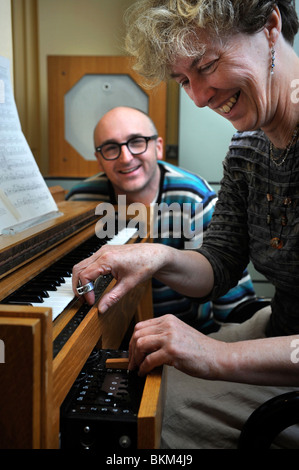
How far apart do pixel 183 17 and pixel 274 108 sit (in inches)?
11.7

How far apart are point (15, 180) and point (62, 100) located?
2.36m

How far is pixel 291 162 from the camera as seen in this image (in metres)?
1.21

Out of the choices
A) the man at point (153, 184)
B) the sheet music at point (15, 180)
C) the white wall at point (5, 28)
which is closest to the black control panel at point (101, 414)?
the sheet music at point (15, 180)

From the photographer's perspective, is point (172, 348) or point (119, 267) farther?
point (119, 267)

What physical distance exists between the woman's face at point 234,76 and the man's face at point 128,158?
41.7 inches

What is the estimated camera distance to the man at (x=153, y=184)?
226 centimetres

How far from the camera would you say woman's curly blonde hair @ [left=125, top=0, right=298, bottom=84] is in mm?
1029

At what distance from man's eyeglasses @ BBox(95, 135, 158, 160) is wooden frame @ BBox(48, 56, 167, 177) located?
117cm

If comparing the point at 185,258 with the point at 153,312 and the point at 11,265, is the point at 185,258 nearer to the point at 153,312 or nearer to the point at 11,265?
the point at 11,265

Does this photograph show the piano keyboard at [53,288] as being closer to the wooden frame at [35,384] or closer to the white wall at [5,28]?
the wooden frame at [35,384]

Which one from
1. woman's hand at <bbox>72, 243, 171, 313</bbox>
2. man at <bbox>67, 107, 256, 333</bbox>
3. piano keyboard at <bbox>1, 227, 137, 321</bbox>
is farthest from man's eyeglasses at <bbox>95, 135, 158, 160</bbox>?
woman's hand at <bbox>72, 243, 171, 313</bbox>

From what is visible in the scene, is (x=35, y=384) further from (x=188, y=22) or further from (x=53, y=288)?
(x=188, y=22)

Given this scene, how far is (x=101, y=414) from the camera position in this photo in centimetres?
76

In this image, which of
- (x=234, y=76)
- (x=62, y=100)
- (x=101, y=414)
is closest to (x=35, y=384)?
(x=101, y=414)
